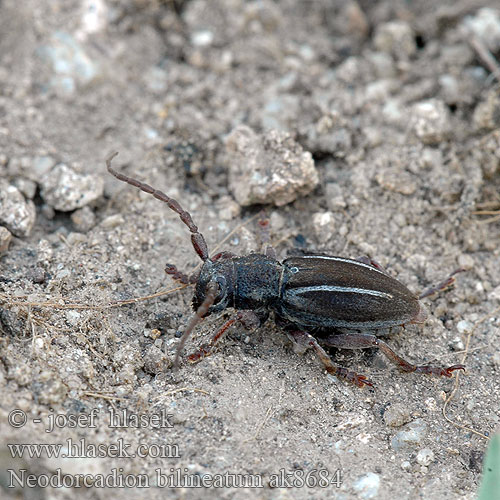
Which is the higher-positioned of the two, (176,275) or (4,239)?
(4,239)

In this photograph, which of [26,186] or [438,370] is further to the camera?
[26,186]

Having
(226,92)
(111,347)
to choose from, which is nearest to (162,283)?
(111,347)

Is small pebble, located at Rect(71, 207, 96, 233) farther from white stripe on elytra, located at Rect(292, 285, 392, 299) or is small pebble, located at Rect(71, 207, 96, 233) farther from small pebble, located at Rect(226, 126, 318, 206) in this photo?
white stripe on elytra, located at Rect(292, 285, 392, 299)

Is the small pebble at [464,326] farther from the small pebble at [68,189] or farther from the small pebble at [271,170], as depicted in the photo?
the small pebble at [68,189]

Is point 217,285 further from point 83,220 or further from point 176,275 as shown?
point 83,220

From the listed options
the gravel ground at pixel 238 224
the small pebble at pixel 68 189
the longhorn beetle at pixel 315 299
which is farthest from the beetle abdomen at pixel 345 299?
the small pebble at pixel 68 189

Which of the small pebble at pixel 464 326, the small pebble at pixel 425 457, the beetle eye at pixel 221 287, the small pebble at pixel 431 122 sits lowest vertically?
the small pebble at pixel 425 457

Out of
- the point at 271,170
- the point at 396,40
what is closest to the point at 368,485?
the point at 271,170
